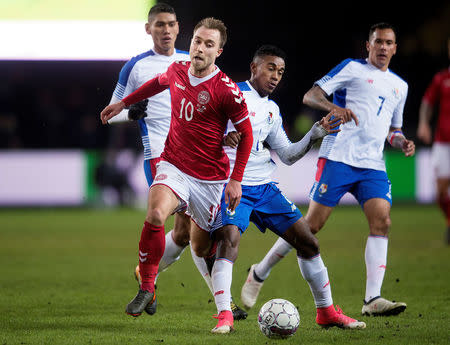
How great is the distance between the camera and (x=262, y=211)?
6074 millimetres

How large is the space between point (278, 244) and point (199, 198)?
5.05ft

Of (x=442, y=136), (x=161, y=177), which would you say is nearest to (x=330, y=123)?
(x=161, y=177)

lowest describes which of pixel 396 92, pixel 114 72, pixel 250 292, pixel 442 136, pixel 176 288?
pixel 176 288

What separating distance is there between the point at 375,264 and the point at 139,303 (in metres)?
2.20

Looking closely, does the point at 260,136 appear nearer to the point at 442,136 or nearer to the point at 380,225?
the point at 380,225

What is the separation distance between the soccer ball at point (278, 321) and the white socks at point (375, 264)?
1311 millimetres

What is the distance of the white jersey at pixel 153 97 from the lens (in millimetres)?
7410

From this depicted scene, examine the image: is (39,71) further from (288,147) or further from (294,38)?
(288,147)

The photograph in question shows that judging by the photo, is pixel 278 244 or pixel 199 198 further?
pixel 278 244

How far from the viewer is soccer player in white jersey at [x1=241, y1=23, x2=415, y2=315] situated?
700cm

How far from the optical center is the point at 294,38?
23031mm

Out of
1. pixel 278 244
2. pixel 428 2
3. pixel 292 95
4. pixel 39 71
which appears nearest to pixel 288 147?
pixel 278 244

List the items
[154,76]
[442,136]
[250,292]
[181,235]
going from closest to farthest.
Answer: [250,292] → [181,235] → [154,76] → [442,136]

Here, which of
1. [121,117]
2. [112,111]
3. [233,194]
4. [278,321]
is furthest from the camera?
[121,117]
